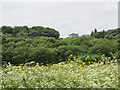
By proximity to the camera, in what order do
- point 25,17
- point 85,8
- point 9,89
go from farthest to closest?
point 25,17
point 85,8
point 9,89

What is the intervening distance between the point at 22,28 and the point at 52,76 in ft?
31.7

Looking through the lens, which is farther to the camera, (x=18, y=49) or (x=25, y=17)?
(x=25, y=17)

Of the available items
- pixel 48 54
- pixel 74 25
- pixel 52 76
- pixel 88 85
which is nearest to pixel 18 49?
pixel 48 54

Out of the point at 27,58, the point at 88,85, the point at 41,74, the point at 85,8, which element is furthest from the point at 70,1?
the point at 88,85

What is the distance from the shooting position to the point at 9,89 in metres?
3.38

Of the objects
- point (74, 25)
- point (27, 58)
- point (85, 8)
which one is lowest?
point (27, 58)

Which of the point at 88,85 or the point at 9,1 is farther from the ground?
the point at 9,1

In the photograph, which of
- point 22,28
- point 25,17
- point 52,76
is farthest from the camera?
point 22,28

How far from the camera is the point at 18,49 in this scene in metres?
7.86

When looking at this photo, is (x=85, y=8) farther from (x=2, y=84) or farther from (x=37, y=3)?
(x=2, y=84)

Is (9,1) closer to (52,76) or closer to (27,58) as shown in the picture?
(27,58)

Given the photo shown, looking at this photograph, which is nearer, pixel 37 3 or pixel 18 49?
pixel 37 3

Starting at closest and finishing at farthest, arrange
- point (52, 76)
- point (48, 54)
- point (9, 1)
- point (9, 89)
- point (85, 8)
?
point (9, 89) → point (52, 76) → point (9, 1) → point (48, 54) → point (85, 8)

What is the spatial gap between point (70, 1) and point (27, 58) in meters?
3.09
